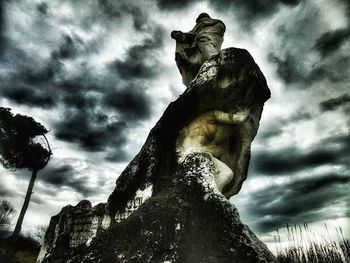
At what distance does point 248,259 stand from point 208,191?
1.88ft

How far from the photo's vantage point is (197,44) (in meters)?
4.58

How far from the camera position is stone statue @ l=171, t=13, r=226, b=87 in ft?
14.6

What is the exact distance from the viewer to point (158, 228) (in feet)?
6.42

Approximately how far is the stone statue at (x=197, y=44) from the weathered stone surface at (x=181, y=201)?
1239 millimetres

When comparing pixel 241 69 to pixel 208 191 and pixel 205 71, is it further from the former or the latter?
pixel 208 191

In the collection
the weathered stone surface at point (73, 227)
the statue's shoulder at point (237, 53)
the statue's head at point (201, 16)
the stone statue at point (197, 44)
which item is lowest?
the weathered stone surface at point (73, 227)

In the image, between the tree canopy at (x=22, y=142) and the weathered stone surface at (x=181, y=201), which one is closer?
the weathered stone surface at (x=181, y=201)

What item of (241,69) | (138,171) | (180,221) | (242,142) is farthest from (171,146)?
(180,221)

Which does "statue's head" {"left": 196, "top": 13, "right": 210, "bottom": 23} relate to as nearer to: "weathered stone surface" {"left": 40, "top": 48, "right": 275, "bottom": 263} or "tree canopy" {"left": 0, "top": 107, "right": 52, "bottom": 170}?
"weathered stone surface" {"left": 40, "top": 48, "right": 275, "bottom": 263}

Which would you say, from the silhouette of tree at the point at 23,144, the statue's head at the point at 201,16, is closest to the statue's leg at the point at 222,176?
the statue's head at the point at 201,16

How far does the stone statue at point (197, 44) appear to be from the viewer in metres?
4.44

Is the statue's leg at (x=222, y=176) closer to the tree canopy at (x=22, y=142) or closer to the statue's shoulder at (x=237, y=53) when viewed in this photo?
the statue's shoulder at (x=237, y=53)

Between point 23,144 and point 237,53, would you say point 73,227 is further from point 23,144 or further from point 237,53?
point 23,144

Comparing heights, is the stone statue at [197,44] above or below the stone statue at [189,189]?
above
